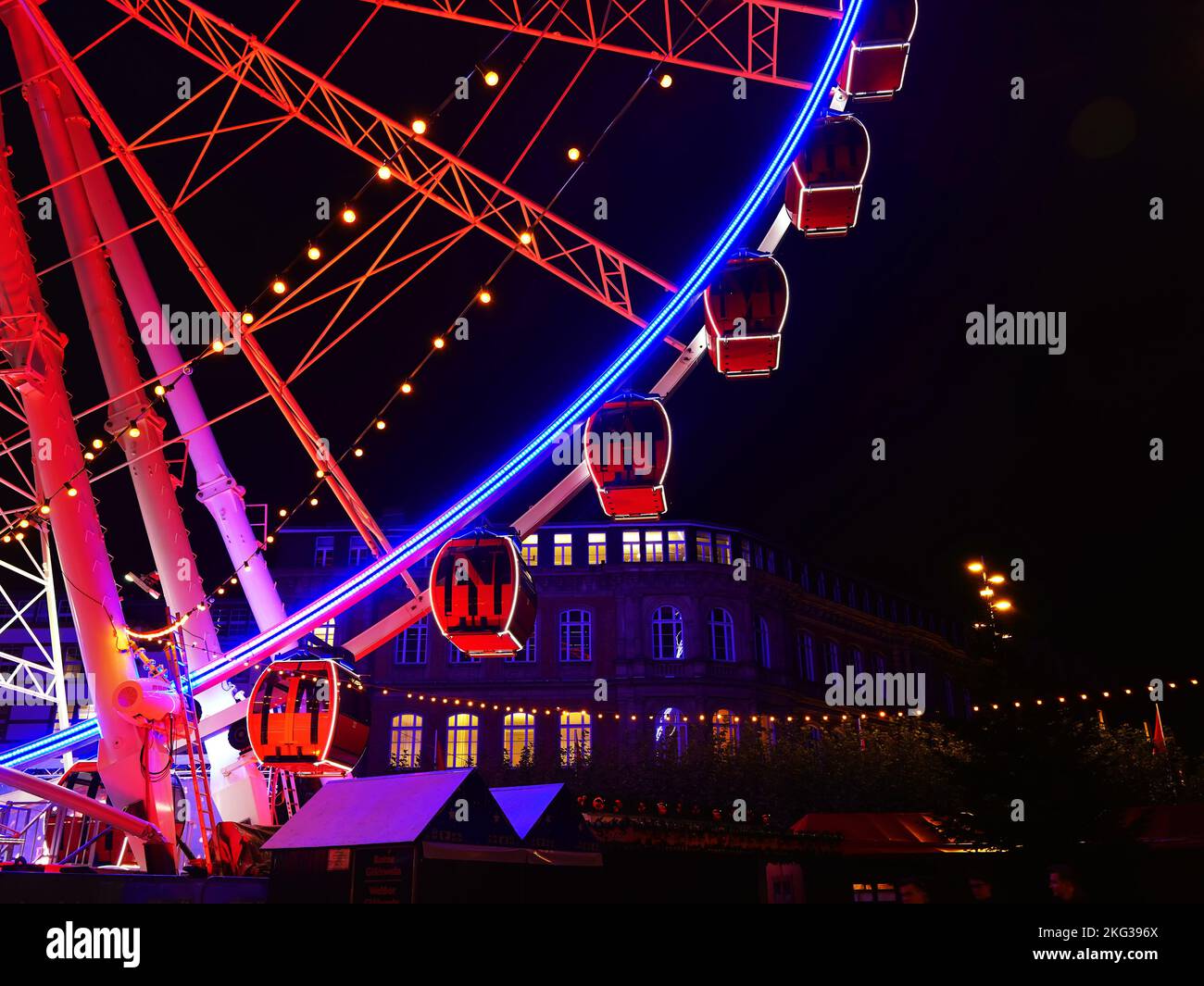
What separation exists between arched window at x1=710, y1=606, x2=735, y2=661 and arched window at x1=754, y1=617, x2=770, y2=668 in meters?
1.29

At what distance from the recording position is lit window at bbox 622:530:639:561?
47062 mm

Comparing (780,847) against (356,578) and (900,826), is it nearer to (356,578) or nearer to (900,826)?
(900,826)

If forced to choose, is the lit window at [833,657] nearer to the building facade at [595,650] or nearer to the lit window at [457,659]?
the building facade at [595,650]

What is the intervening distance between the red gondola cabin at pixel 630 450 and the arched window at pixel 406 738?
35.3 metres

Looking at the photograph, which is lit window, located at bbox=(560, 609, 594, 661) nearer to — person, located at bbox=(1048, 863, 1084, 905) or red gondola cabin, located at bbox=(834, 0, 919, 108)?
red gondola cabin, located at bbox=(834, 0, 919, 108)

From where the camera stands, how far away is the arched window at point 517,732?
44.4m

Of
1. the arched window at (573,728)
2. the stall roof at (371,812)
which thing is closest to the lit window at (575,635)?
the arched window at (573,728)

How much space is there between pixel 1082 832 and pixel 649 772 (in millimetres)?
16734

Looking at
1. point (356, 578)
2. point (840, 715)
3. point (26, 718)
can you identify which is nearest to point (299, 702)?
point (356, 578)

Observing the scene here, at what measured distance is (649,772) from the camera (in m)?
34.9

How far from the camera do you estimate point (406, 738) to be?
44.9 m

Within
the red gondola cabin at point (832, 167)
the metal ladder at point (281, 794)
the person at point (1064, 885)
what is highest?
the red gondola cabin at point (832, 167)

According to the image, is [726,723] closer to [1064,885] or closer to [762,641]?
[762,641]

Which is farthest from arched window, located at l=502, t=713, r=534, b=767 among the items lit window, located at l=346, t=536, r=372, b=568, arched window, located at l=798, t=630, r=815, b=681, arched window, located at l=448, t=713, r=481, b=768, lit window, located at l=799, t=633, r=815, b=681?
lit window, located at l=799, t=633, r=815, b=681
